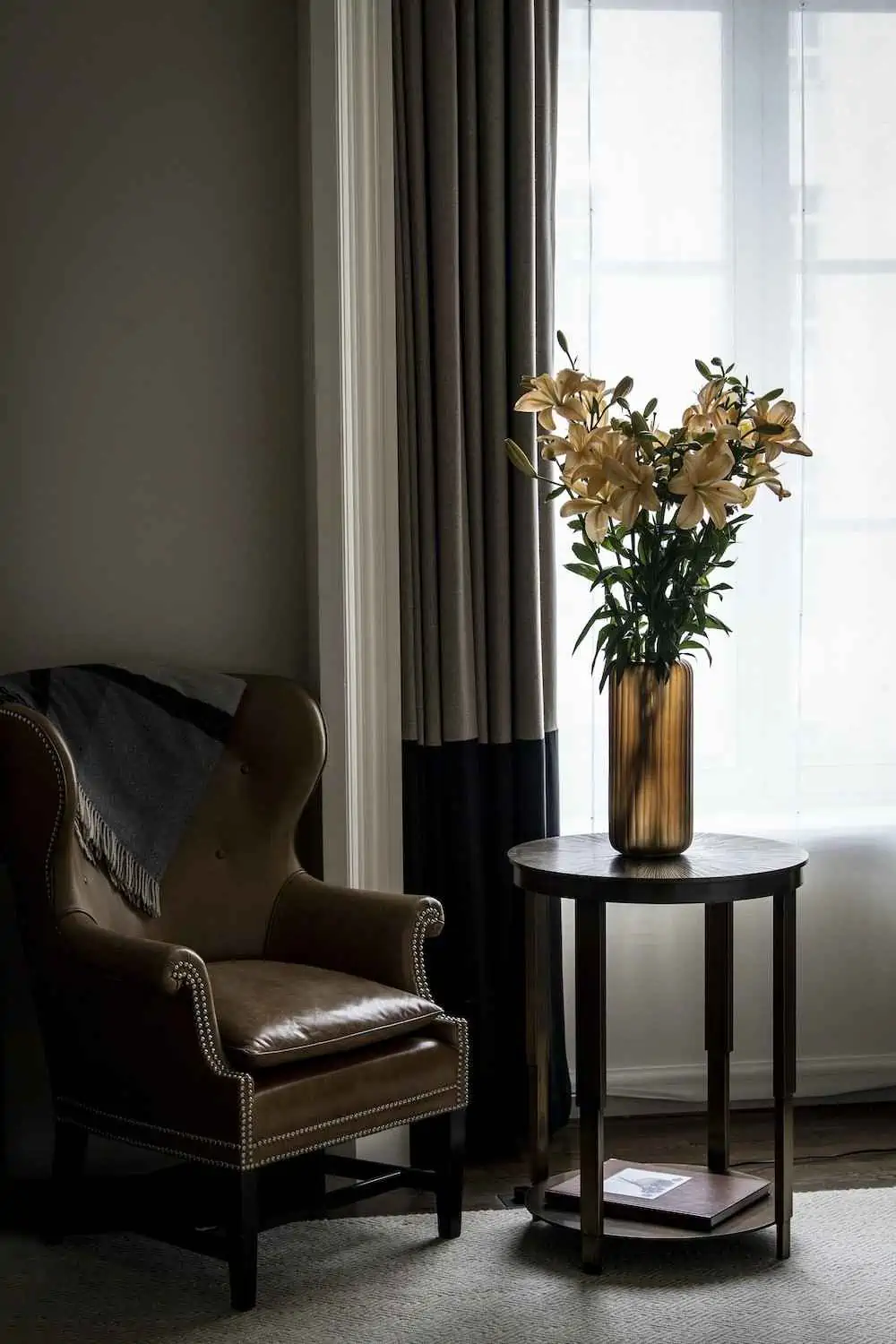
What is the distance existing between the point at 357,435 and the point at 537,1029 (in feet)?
4.01

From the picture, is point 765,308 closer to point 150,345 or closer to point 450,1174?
point 150,345

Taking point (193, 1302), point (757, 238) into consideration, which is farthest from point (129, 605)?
point (757, 238)

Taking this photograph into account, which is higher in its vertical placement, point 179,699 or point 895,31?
point 895,31

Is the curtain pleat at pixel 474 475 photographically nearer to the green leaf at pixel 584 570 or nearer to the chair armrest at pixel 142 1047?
the green leaf at pixel 584 570

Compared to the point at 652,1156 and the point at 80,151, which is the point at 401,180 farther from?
the point at 652,1156

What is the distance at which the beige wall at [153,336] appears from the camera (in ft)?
10.5

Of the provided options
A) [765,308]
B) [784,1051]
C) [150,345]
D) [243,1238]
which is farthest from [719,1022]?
[150,345]

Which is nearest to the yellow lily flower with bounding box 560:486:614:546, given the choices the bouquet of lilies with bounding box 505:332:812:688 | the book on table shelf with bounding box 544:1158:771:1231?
the bouquet of lilies with bounding box 505:332:812:688

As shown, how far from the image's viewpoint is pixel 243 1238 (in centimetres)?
242

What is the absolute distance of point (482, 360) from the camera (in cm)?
321

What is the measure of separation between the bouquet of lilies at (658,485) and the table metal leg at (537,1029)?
0.48 metres

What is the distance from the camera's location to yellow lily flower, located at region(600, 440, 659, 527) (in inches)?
100

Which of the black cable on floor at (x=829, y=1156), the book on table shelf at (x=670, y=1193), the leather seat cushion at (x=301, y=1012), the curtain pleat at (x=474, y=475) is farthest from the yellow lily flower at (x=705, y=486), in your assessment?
the black cable on floor at (x=829, y=1156)

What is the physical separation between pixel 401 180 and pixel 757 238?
88 cm
